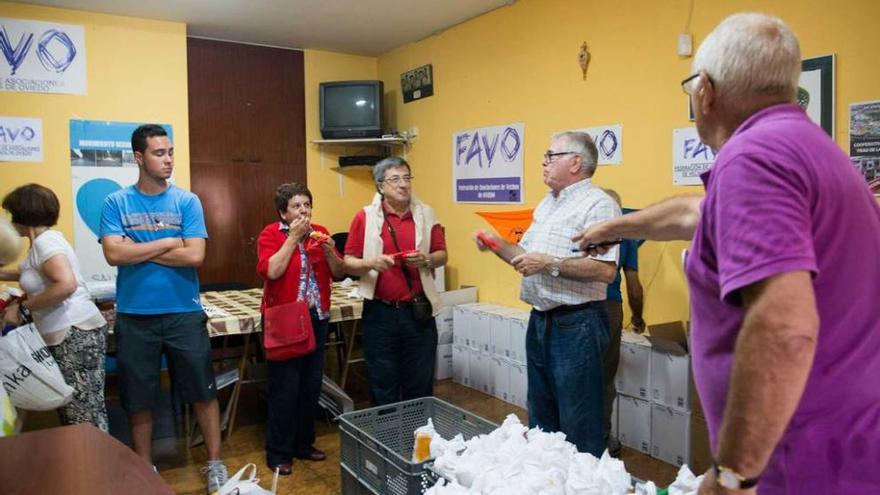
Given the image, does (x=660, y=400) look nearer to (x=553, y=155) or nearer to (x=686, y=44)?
(x=553, y=155)

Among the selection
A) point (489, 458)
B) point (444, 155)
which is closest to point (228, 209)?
point (444, 155)

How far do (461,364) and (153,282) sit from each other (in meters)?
2.53

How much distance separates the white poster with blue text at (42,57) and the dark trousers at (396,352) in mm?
3313

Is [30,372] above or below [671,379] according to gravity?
above

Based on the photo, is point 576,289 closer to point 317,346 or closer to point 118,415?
point 317,346

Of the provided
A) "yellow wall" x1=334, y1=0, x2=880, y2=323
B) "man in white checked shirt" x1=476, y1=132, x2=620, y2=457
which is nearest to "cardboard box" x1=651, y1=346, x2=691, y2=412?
"yellow wall" x1=334, y1=0, x2=880, y2=323

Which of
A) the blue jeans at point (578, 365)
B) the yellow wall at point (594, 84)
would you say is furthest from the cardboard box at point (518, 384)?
the blue jeans at point (578, 365)

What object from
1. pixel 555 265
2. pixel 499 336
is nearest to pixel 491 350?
pixel 499 336

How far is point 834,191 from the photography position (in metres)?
0.91

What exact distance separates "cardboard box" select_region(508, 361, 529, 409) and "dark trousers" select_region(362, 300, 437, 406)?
1.10 m

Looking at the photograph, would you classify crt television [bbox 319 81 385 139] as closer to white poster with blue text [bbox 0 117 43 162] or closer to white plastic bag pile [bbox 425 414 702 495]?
white poster with blue text [bbox 0 117 43 162]

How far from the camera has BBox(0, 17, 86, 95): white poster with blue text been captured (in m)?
4.50

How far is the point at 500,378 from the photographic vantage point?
4.30 m

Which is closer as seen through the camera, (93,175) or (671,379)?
(671,379)
